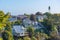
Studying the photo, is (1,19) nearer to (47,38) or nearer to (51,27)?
(47,38)

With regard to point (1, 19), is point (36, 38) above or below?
below

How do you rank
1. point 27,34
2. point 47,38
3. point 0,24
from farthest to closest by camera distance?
point 27,34 < point 47,38 < point 0,24

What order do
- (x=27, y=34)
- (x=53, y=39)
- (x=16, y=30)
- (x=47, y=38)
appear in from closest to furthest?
(x=53, y=39) → (x=47, y=38) → (x=27, y=34) → (x=16, y=30)

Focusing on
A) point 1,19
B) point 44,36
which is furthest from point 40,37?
point 1,19

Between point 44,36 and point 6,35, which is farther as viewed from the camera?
point 44,36

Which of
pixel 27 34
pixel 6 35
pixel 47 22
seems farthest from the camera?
pixel 47 22

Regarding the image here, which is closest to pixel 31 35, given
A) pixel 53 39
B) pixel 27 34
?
pixel 27 34

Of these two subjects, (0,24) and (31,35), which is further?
(31,35)

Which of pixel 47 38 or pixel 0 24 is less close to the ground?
pixel 0 24

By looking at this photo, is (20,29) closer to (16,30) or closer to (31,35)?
(16,30)
